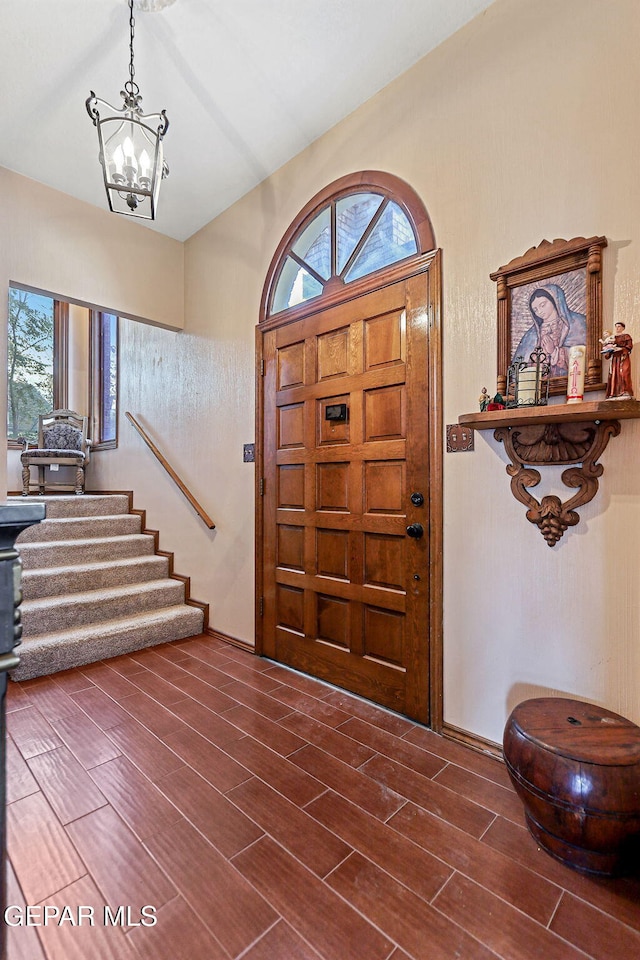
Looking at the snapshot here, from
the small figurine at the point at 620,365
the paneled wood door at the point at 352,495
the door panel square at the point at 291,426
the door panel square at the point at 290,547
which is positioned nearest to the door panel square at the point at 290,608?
the paneled wood door at the point at 352,495

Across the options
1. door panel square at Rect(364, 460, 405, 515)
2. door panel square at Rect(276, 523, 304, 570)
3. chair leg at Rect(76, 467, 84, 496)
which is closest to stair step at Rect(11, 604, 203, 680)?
door panel square at Rect(276, 523, 304, 570)

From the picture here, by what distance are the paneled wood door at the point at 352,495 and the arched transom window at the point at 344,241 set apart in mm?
204

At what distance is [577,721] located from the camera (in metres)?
1.44

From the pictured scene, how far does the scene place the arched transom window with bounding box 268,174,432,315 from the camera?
227cm

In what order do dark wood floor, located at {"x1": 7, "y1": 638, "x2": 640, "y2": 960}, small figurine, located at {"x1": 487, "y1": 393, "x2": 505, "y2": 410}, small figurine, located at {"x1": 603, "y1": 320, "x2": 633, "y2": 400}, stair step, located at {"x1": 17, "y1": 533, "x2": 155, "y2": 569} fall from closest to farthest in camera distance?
dark wood floor, located at {"x1": 7, "y1": 638, "x2": 640, "y2": 960} → small figurine, located at {"x1": 603, "y1": 320, "x2": 633, "y2": 400} → small figurine, located at {"x1": 487, "y1": 393, "x2": 505, "y2": 410} → stair step, located at {"x1": 17, "y1": 533, "x2": 155, "y2": 569}

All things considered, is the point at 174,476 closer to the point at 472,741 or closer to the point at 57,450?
the point at 57,450

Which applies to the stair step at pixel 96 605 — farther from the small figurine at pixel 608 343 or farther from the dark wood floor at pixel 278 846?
the small figurine at pixel 608 343

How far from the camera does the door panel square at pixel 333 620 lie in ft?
8.03

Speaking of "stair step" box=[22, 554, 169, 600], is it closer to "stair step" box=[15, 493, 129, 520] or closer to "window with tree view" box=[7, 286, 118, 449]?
"stair step" box=[15, 493, 129, 520]

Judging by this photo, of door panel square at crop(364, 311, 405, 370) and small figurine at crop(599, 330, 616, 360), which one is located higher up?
door panel square at crop(364, 311, 405, 370)

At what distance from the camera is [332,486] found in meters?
2.51

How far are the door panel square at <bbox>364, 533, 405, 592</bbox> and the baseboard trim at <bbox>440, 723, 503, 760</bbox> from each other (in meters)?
0.65

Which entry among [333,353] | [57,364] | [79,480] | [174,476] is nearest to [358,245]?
[333,353]

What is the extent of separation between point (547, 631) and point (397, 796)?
0.84 metres
